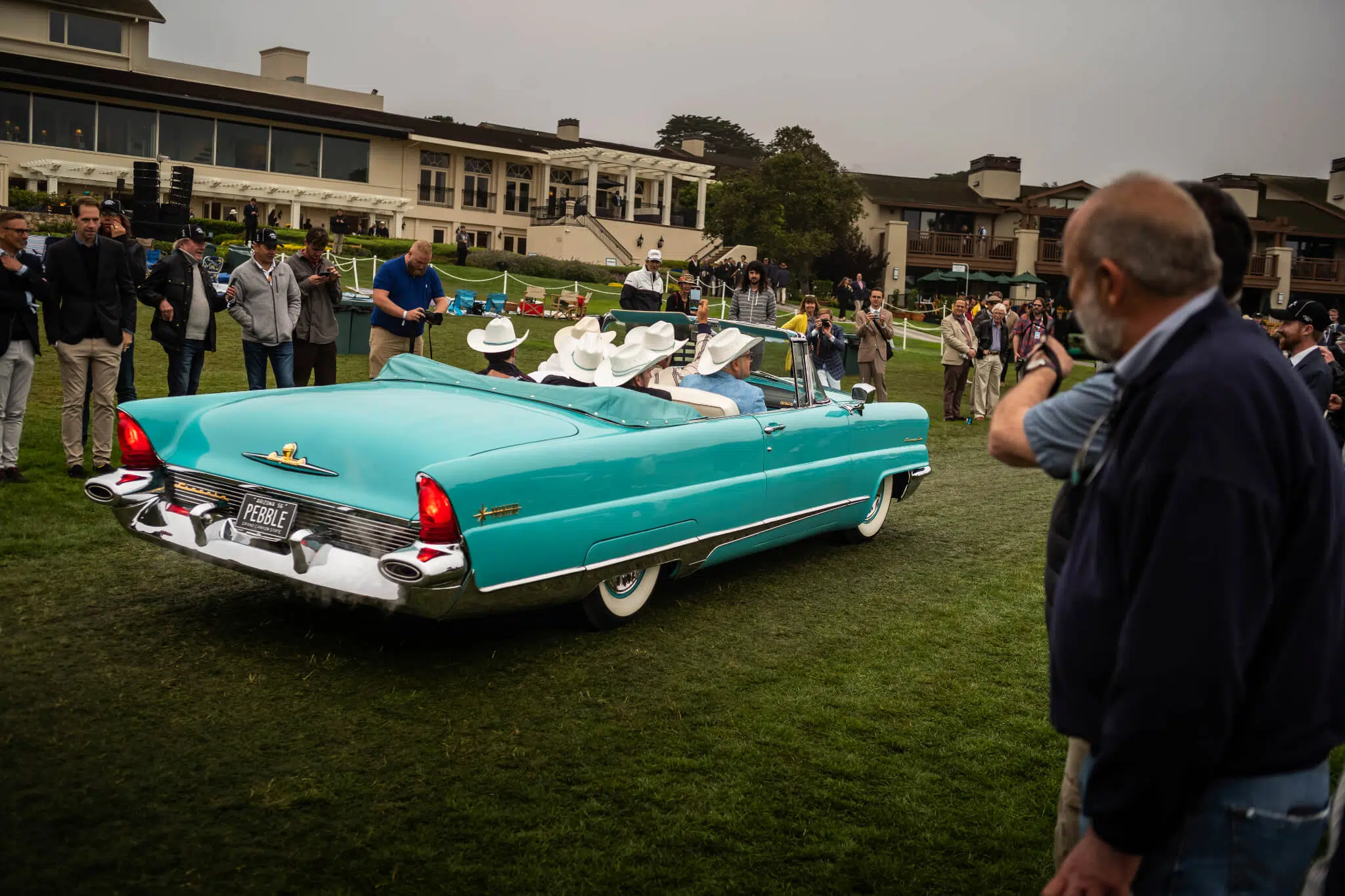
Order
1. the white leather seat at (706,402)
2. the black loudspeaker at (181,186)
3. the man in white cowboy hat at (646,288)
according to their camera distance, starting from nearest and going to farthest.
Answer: the white leather seat at (706,402), the man in white cowboy hat at (646,288), the black loudspeaker at (181,186)

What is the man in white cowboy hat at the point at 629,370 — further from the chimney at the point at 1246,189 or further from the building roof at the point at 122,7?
the chimney at the point at 1246,189

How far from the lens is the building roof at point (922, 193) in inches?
2083

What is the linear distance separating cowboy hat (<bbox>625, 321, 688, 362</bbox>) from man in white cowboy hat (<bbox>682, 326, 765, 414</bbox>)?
→ 0.65ft

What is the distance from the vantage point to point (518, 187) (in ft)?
174

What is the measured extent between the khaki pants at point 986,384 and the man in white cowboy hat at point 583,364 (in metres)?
10.4

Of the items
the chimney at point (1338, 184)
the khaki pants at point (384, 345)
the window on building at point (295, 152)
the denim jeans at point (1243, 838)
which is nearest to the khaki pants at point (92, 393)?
the khaki pants at point (384, 345)

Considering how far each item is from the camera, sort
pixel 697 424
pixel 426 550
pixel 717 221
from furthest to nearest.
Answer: pixel 717 221
pixel 697 424
pixel 426 550

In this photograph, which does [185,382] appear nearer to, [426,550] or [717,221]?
[426,550]

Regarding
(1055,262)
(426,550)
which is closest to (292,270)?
(426,550)

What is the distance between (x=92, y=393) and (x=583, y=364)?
4.15 metres

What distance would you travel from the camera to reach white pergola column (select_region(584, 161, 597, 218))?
5209 cm

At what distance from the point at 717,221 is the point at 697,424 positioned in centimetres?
4613

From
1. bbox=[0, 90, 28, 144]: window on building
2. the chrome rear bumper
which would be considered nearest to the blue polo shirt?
the chrome rear bumper

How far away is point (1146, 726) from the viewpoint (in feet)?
5.24
